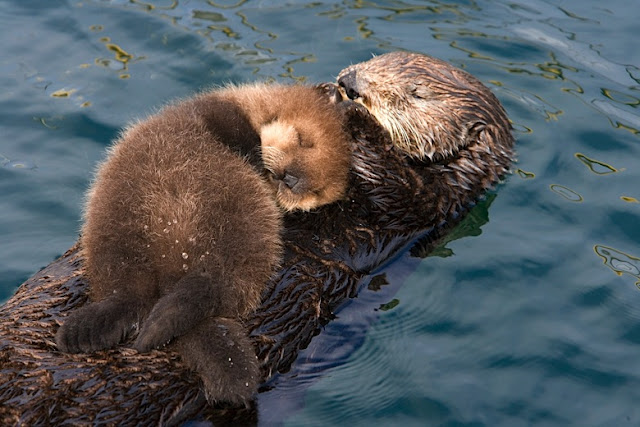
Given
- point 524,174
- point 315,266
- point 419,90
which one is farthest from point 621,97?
point 315,266

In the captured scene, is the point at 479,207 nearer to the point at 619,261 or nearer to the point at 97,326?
the point at 619,261

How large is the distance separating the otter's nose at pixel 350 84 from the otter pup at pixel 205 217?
467mm

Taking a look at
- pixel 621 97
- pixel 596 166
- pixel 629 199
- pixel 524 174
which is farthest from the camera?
pixel 621 97

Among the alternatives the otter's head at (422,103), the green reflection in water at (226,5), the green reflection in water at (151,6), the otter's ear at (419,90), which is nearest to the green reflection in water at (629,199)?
the otter's head at (422,103)

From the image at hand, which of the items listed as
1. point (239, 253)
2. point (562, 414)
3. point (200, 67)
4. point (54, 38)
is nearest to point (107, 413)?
point (239, 253)

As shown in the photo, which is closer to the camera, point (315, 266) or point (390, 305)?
point (315, 266)

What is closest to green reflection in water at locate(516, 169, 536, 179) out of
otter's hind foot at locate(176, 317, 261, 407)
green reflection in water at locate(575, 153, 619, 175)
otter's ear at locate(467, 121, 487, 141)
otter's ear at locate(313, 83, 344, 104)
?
green reflection in water at locate(575, 153, 619, 175)

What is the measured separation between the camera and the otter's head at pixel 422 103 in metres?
4.47

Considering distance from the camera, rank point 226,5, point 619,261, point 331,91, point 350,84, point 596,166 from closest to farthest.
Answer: point 331,91, point 350,84, point 619,261, point 596,166, point 226,5

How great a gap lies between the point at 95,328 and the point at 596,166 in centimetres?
375

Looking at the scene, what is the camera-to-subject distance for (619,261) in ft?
15.7

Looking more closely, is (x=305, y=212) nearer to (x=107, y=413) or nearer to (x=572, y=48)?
(x=107, y=413)

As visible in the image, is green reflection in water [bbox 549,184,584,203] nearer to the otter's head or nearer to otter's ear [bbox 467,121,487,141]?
the otter's head

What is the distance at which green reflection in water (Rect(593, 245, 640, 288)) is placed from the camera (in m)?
4.72
